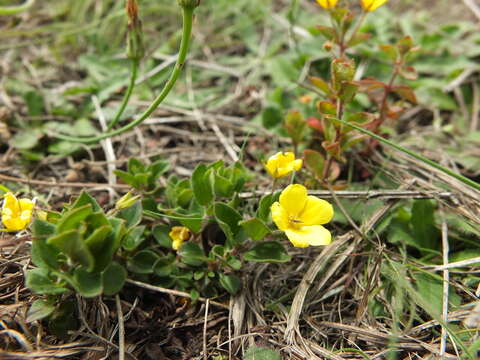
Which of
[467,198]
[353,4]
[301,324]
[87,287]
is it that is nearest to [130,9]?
[87,287]

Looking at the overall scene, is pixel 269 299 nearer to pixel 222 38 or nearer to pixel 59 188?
pixel 59 188

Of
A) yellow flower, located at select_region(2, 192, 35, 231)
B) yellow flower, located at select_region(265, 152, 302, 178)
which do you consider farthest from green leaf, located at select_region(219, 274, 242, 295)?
yellow flower, located at select_region(2, 192, 35, 231)

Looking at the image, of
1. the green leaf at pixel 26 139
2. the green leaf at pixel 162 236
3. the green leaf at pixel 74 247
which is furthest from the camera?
the green leaf at pixel 26 139

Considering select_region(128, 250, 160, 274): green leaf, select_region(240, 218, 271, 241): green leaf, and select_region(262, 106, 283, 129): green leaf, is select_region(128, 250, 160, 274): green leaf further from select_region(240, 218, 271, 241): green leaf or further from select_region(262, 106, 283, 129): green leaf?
select_region(262, 106, 283, 129): green leaf

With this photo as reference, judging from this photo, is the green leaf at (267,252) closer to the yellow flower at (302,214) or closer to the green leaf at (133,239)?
the yellow flower at (302,214)

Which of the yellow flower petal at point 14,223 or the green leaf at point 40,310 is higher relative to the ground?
the yellow flower petal at point 14,223

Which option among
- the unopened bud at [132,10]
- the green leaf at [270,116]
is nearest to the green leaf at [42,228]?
the unopened bud at [132,10]
